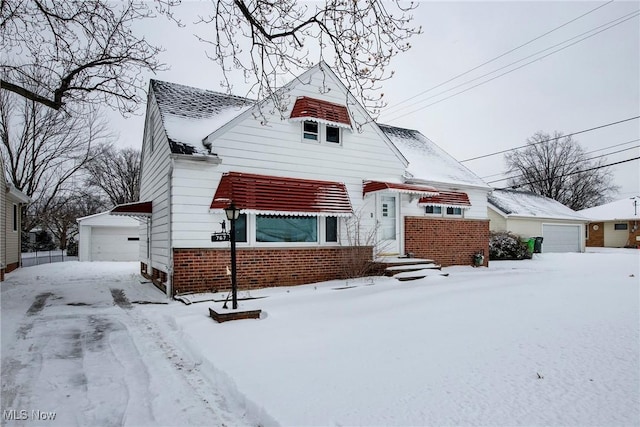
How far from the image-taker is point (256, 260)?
34.6ft

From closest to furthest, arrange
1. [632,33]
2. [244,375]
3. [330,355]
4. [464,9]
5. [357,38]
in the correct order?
1. [244,375]
2. [330,355]
3. [357,38]
4. [464,9]
5. [632,33]

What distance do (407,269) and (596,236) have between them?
1311 inches

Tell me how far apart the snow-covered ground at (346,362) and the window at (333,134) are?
580 cm

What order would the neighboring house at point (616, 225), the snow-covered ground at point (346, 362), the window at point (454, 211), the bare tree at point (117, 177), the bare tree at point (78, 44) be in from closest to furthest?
1. the snow-covered ground at point (346, 362)
2. the bare tree at point (78, 44)
3. the window at point (454, 211)
4. the neighboring house at point (616, 225)
5. the bare tree at point (117, 177)

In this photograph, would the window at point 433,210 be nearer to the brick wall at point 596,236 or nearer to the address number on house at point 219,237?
the address number on house at point 219,237

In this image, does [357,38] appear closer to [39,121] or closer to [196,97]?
[196,97]

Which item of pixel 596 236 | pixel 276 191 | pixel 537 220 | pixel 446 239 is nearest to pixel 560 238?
pixel 537 220

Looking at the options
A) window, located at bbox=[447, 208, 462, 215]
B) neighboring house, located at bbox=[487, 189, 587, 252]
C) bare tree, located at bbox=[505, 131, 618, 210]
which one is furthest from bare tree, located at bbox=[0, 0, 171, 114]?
bare tree, located at bbox=[505, 131, 618, 210]

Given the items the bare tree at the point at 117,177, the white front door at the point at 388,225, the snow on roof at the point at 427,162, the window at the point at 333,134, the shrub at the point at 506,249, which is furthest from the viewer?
the bare tree at the point at 117,177

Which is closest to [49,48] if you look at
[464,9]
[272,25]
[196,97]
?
[196,97]

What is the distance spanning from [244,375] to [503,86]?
907 inches

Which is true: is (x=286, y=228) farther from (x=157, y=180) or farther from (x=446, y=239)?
(x=446, y=239)

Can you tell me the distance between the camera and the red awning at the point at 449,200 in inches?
555

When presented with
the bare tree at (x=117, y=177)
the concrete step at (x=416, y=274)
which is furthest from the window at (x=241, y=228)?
the bare tree at (x=117, y=177)
